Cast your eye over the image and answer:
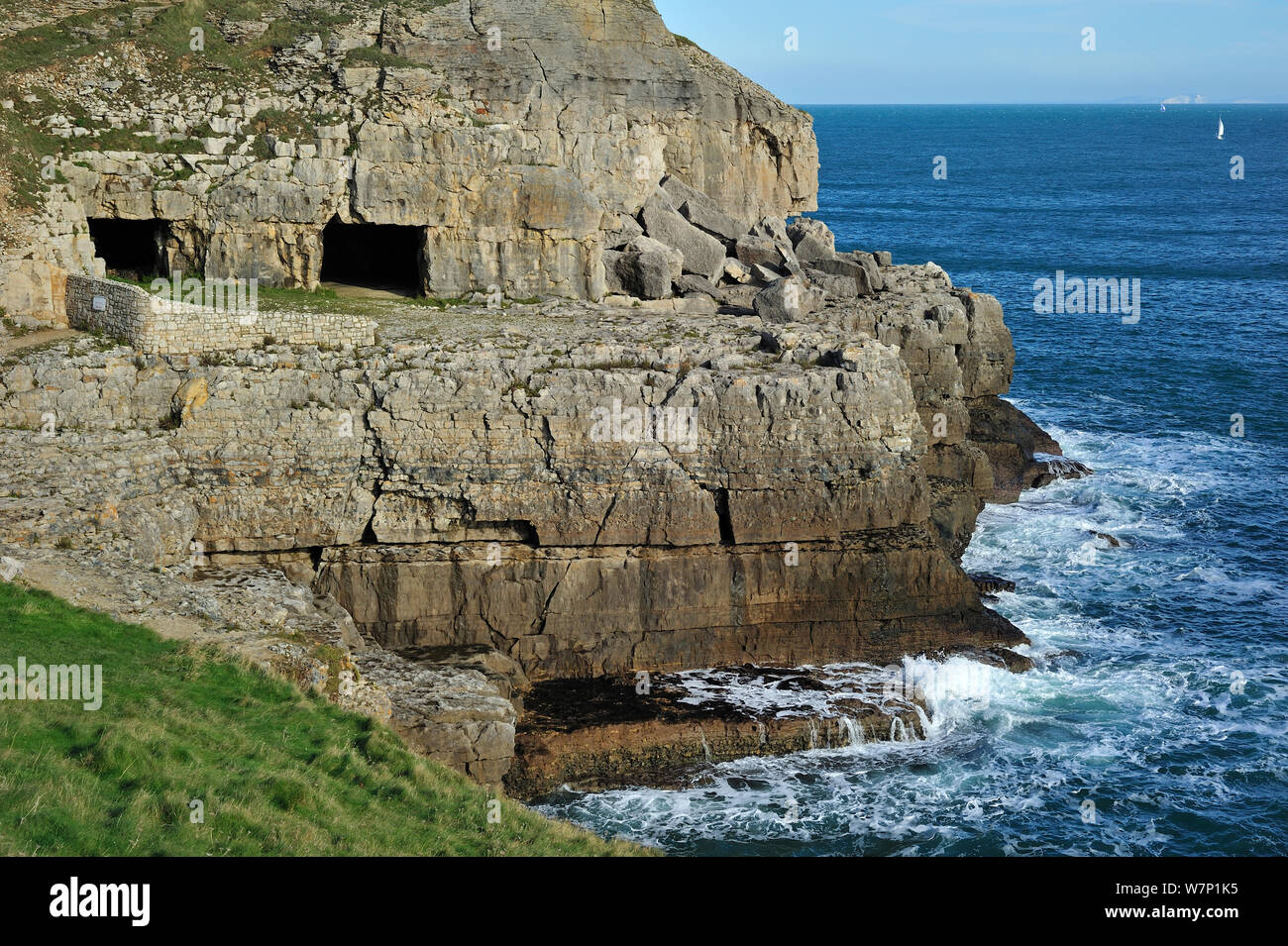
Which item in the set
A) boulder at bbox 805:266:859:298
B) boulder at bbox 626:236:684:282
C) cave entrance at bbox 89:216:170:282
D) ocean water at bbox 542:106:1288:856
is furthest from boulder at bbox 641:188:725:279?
cave entrance at bbox 89:216:170:282

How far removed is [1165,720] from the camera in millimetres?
28547

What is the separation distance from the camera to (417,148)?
3534cm

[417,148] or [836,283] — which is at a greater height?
[417,148]

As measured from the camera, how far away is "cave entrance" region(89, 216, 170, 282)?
1474 inches

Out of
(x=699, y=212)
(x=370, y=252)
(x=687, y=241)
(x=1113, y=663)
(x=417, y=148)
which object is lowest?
(x=1113, y=663)

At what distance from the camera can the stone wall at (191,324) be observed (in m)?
28.9

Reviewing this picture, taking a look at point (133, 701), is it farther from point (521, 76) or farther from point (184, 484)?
point (521, 76)

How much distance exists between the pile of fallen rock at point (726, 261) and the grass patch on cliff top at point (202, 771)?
1997cm

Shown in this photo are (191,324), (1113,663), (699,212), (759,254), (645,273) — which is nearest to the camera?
(191,324)

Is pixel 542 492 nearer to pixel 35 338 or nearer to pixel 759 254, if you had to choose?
pixel 35 338

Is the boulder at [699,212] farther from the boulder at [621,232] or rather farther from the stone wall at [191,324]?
the stone wall at [191,324]

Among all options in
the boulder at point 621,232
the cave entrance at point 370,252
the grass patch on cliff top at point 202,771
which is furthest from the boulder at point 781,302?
the grass patch on cliff top at point 202,771

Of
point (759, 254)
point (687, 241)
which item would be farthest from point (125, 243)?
point (759, 254)

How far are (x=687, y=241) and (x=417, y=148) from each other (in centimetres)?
894
